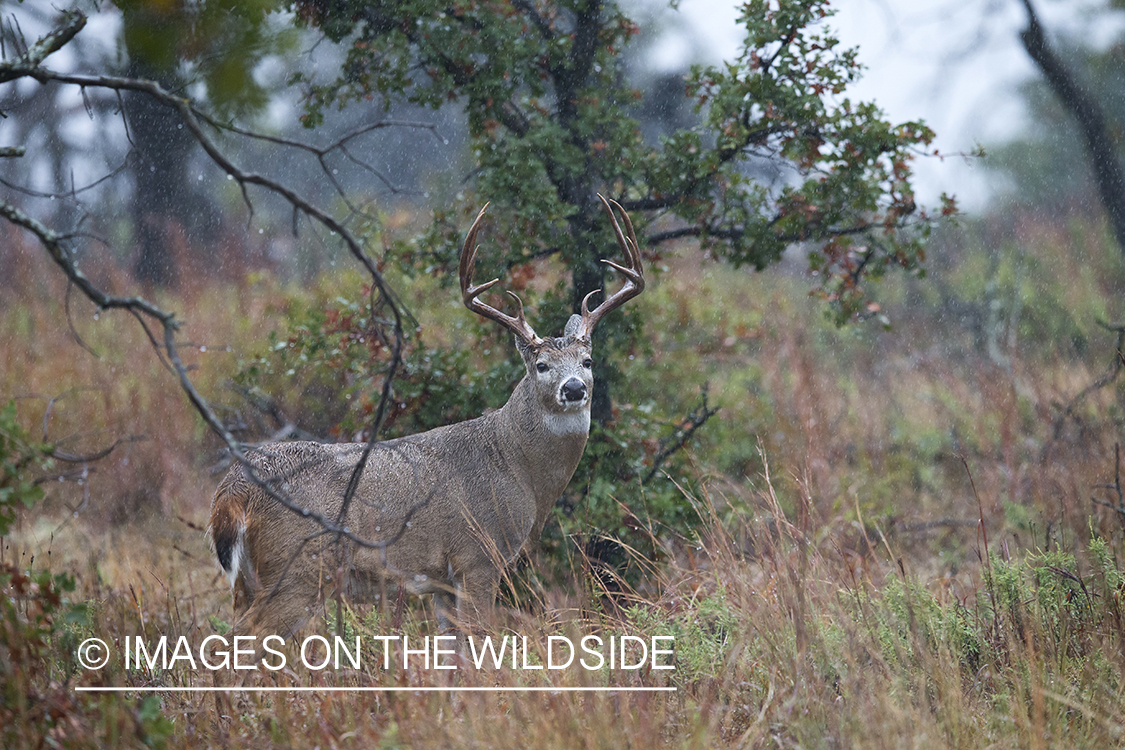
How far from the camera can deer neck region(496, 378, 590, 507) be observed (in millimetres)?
5613

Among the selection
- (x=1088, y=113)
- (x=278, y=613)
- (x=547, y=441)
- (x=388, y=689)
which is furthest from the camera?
(x=1088, y=113)

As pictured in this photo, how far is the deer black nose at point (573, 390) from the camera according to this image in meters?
5.37

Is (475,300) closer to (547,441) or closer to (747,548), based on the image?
(547,441)

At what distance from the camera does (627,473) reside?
6445 millimetres

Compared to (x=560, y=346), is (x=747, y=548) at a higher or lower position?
lower

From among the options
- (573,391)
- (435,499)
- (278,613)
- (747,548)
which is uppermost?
(573,391)

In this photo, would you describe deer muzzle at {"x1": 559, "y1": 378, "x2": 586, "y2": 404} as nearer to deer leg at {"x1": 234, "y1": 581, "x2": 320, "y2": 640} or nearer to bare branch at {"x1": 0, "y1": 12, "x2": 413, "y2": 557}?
deer leg at {"x1": 234, "y1": 581, "x2": 320, "y2": 640}

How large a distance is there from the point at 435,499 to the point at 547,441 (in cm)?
67

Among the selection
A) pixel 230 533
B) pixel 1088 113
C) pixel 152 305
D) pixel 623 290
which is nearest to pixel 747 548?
pixel 623 290

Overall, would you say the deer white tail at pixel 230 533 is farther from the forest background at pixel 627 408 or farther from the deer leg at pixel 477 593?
the deer leg at pixel 477 593

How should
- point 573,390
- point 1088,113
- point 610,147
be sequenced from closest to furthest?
point 573,390 < point 610,147 < point 1088,113

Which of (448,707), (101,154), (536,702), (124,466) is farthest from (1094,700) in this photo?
(101,154)

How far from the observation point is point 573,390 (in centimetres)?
537

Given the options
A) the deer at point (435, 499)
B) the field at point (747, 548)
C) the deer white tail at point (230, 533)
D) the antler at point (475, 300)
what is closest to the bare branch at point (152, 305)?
the field at point (747, 548)
